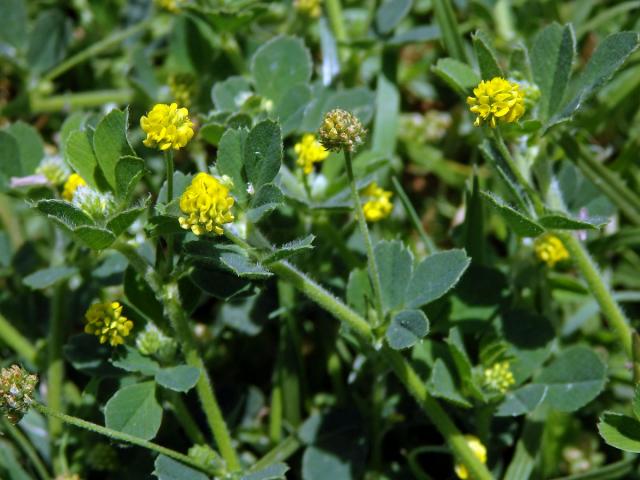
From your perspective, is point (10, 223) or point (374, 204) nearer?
point (374, 204)

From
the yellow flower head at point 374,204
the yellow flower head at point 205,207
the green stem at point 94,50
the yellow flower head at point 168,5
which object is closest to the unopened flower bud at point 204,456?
the yellow flower head at point 205,207

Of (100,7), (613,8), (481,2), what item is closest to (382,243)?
(481,2)

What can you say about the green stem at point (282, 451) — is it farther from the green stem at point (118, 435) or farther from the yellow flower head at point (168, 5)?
the yellow flower head at point (168, 5)

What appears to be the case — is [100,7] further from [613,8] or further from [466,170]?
[613,8]

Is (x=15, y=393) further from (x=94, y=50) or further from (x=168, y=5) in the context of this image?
(x=94, y=50)

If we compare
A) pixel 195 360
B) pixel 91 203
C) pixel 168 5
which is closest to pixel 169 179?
pixel 91 203

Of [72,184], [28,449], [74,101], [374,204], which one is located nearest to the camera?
[72,184]

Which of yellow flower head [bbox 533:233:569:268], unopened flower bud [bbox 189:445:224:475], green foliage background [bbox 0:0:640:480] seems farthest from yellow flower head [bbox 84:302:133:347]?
yellow flower head [bbox 533:233:569:268]
